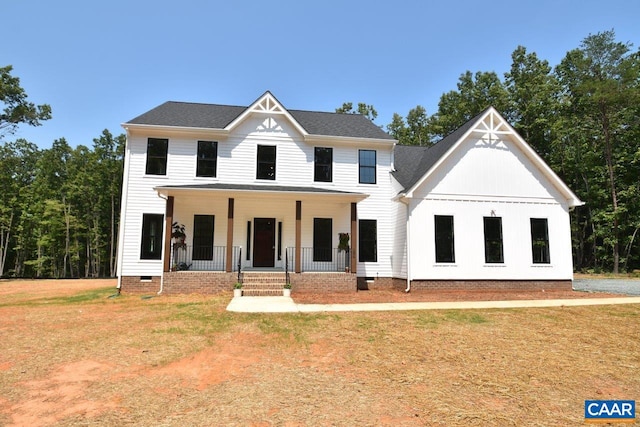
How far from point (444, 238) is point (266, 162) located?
8.58m

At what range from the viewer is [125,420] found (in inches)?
160

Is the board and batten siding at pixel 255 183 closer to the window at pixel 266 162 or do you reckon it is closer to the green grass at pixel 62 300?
the window at pixel 266 162

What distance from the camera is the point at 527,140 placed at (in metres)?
33.7

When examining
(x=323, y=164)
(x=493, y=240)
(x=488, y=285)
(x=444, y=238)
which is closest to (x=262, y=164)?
(x=323, y=164)

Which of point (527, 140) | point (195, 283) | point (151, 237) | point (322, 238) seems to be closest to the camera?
point (195, 283)

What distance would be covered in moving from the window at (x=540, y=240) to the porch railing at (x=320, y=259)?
840 centimetres

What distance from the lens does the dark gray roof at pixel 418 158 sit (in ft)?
52.3

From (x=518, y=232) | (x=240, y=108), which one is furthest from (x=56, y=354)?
(x=518, y=232)

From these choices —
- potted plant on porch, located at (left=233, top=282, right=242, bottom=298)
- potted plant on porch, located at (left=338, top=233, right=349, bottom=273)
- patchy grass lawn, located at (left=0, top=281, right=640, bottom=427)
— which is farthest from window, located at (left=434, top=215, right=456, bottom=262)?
potted plant on porch, located at (left=233, top=282, right=242, bottom=298)

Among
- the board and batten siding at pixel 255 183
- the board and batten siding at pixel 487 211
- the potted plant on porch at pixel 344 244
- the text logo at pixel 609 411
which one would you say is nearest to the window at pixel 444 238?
the board and batten siding at pixel 487 211

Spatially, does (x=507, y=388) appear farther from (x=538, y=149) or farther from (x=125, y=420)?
(x=538, y=149)

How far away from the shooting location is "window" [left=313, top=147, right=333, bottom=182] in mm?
16938

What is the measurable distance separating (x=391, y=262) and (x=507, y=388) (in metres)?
11.9

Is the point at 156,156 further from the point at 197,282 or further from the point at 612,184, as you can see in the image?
the point at 612,184
